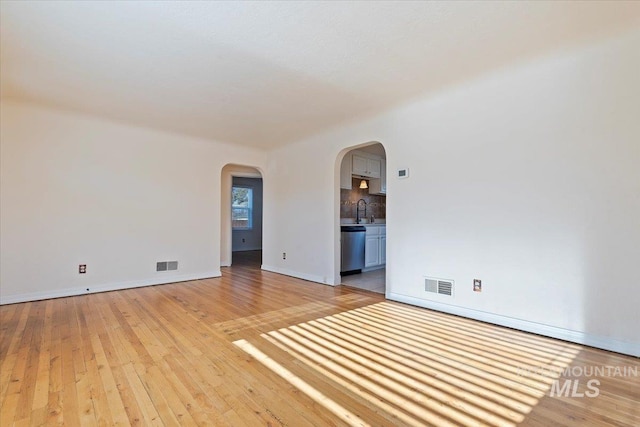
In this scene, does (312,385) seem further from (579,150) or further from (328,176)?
(328,176)

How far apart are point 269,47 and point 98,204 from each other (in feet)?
11.5

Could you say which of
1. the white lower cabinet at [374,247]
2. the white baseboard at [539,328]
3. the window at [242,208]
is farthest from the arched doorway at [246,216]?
the white baseboard at [539,328]

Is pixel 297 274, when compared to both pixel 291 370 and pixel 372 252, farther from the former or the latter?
pixel 291 370

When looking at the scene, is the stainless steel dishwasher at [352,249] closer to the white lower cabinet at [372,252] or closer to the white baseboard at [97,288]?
the white lower cabinet at [372,252]

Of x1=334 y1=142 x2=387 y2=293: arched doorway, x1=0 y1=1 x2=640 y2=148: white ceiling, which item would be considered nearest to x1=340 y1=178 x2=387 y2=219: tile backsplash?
x1=334 y1=142 x2=387 y2=293: arched doorway

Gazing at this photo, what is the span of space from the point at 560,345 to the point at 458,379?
3.85 feet

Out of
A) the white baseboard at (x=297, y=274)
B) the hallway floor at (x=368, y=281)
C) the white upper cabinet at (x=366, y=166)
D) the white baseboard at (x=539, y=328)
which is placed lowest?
the hallway floor at (x=368, y=281)

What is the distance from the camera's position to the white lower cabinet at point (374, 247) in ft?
18.3

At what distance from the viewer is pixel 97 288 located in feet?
13.5

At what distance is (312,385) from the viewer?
1806mm

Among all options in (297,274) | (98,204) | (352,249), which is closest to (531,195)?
(352,249)

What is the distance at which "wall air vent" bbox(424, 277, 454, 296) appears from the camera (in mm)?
3178

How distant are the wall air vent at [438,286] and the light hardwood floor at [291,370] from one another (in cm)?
26

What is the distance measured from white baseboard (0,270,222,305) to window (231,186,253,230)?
170 inches
